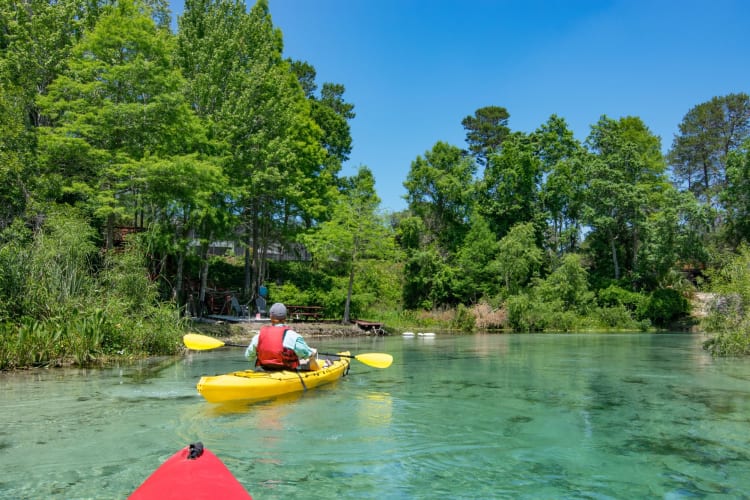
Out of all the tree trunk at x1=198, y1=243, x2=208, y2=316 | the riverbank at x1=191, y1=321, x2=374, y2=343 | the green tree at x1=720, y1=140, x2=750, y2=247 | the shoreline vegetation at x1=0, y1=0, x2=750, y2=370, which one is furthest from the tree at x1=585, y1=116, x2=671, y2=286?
the tree trunk at x1=198, y1=243, x2=208, y2=316

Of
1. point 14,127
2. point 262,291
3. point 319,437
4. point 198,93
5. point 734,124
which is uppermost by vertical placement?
point 734,124

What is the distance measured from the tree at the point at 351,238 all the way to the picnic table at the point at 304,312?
1.41 m

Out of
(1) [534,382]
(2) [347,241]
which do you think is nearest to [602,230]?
(2) [347,241]

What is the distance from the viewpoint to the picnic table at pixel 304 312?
27259 mm

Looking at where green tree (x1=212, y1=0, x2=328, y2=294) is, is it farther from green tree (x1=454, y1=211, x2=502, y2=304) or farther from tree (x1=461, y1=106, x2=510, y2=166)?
tree (x1=461, y1=106, x2=510, y2=166)

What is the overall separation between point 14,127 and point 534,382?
17821 mm

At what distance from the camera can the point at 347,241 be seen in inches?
1131

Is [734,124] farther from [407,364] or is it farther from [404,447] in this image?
[404,447]

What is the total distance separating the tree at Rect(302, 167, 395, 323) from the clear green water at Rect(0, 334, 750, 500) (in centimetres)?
1664

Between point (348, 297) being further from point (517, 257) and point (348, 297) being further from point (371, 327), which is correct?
point (517, 257)

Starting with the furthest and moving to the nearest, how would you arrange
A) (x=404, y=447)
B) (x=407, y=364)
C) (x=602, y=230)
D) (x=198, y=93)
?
(x=602, y=230), (x=198, y=93), (x=407, y=364), (x=404, y=447)

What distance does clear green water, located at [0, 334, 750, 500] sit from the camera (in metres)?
5.18

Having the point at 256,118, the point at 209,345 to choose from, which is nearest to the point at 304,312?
the point at 256,118

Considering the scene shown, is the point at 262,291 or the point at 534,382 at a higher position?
the point at 262,291
